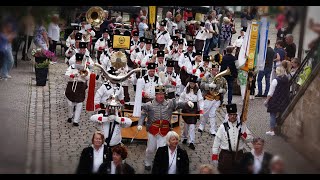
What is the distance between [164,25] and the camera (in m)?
22.5

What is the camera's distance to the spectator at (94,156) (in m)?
7.96

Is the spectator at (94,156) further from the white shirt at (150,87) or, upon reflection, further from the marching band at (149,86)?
the white shirt at (150,87)

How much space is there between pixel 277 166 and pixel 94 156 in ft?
9.53

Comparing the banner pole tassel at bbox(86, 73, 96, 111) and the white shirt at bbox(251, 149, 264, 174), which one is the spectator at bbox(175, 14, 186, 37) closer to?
the banner pole tassel at bbox(86, 73, 96, 111)

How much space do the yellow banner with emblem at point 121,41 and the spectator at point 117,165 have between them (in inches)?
388

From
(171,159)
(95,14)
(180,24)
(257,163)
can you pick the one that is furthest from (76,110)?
(180,24)

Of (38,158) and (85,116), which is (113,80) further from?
(38,158)

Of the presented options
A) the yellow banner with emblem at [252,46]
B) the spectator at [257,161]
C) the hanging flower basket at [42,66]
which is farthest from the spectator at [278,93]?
the hanging flower basket at [42,66]

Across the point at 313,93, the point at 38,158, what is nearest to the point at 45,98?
the point at 313,93

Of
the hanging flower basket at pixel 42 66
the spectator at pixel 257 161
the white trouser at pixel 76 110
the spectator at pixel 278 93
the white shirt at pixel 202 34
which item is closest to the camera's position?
the spectator at pixel 257 161

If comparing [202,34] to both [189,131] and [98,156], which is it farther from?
[98,156]

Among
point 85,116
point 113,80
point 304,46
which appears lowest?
point 85,116

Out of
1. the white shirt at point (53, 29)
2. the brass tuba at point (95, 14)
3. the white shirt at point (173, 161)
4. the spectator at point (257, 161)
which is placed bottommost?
the white shirt at point (173, 161)
